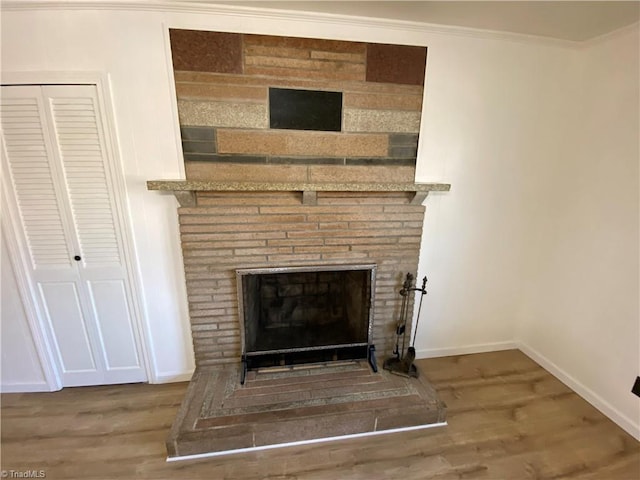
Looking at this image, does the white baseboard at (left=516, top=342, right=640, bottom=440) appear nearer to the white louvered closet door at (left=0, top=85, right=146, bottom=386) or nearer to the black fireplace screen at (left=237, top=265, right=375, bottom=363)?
the black fireplace screen at (left=237, top=265, right=375, bottom=363)

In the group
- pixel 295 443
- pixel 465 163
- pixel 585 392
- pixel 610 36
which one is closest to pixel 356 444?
pixel 295 443

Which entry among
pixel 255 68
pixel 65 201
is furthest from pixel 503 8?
pixel 65 201

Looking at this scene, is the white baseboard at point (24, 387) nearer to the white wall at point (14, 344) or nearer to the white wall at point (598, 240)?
the white wall at point (14, 344)

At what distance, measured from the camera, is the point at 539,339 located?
7.73 feet

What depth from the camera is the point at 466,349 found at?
2.45m

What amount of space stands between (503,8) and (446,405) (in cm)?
237

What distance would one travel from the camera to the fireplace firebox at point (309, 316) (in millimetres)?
2012

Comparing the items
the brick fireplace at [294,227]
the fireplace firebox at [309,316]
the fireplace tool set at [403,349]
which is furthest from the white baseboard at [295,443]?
the fireplace firebox at [309,316]

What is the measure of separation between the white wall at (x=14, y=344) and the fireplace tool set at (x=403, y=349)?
241cm

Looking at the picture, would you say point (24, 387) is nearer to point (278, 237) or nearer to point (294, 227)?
point (278, 237)

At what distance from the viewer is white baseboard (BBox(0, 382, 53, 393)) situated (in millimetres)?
1983

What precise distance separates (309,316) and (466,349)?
1.40m

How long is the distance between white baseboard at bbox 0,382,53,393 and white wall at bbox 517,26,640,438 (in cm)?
371

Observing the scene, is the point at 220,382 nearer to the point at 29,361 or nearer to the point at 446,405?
the point at 29,361
